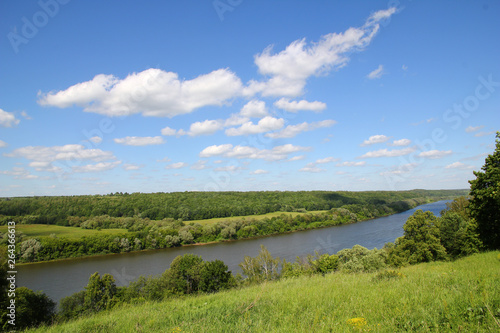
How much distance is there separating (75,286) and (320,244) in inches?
1540

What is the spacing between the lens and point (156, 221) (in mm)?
68562

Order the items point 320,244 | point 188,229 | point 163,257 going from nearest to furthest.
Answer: point 163,257, point 320,244, point 188,229

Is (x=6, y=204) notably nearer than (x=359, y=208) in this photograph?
Yes

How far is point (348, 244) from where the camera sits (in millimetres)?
47656

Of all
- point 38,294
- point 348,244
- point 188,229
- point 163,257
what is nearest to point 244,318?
point 38,294

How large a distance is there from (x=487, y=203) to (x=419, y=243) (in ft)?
24.1

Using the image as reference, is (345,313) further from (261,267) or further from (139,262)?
(139,262)

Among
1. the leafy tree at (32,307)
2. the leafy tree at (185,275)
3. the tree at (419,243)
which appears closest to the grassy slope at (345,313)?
the leafy tree at (32,307)

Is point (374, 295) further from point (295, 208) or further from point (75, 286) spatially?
point (295, 208)

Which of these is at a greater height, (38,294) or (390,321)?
(390,321)

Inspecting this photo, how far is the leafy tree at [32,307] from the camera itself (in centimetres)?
1773

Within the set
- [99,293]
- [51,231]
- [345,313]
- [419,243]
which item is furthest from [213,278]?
[51,231]

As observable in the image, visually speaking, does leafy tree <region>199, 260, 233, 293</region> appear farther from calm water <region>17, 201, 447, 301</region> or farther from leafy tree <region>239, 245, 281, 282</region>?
calm water <region>17, 201, 447, 301</region>

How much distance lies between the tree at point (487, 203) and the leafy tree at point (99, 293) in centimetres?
2771
